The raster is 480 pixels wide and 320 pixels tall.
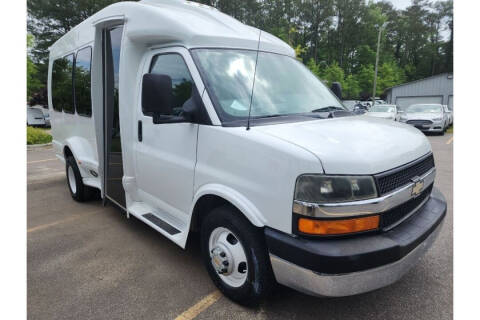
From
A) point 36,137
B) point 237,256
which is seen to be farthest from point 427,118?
point 36,137

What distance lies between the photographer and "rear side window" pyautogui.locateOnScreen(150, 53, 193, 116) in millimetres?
2942

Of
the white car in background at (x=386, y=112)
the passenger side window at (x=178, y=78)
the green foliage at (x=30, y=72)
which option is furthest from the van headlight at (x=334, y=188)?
the green foliage at (x=30, y=72)

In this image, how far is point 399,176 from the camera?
90.3 inches

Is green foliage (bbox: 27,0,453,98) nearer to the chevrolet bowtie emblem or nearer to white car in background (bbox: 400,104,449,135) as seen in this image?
white car in background (bbox: 400,104,449,135)

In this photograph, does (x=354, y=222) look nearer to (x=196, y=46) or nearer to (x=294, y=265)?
(x=294, y=265)

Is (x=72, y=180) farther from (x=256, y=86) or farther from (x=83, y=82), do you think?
(x=256, y=86)

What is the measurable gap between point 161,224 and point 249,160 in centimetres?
153

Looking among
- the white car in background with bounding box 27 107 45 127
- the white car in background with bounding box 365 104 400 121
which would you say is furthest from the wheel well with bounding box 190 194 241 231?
the white car in background with bounding box 27 107 45 127

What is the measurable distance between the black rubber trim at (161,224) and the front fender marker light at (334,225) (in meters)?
1.55

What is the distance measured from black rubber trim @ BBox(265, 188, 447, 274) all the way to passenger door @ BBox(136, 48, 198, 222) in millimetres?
1099

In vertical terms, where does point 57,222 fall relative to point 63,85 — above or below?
below

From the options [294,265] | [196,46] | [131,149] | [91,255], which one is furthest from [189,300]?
[196,46]

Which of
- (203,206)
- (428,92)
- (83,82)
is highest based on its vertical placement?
(428,92)

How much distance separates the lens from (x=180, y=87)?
3023 millimetres
